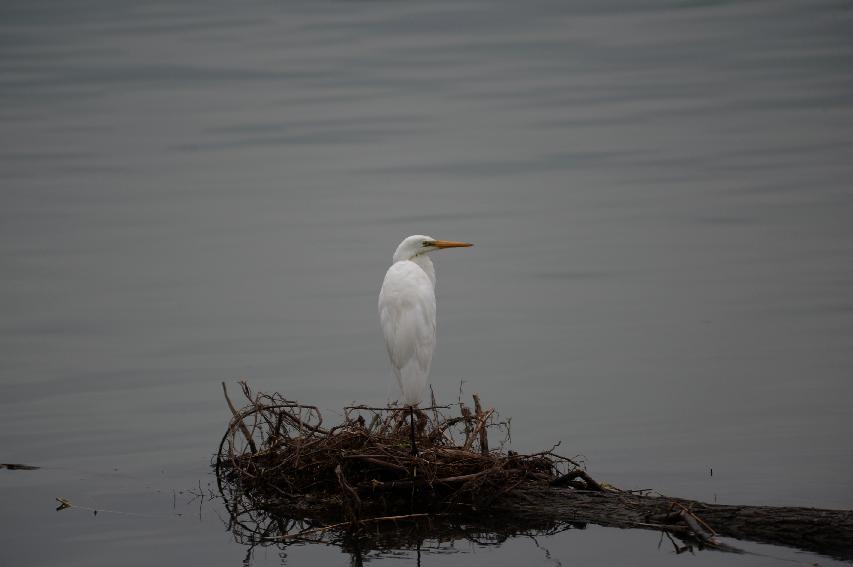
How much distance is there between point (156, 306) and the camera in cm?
1869

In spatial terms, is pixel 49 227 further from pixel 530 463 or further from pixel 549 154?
pixel 530 463

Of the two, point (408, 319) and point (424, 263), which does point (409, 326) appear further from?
point (424, 263)

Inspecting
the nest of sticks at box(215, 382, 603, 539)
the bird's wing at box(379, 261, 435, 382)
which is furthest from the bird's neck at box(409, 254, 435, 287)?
the nest of sticks at box(215, 382, 603, 539)

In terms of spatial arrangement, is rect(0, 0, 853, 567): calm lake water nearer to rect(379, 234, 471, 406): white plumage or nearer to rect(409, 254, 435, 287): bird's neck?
rect(379, 234, 471, 406): white plumage

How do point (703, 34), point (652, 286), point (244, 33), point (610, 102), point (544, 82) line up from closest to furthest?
point (652, 286)
point (610, 102)
point (544, 82)
point (703, 34)
point (244, 33)

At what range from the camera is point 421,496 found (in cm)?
901

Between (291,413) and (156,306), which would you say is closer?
(291,413)

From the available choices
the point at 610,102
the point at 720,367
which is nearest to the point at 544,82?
the point at 610,102

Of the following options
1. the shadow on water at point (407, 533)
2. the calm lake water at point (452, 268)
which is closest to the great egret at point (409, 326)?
the shadow on water at point (407, 533)

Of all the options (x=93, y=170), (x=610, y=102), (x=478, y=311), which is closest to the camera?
(x=478, y=311)

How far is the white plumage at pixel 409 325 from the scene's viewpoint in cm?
976

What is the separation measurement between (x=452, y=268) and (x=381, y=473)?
11.6 metres

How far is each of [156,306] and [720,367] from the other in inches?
315

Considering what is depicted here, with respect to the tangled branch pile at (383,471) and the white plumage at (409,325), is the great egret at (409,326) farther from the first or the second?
the tangled branch pile at (383,471)
